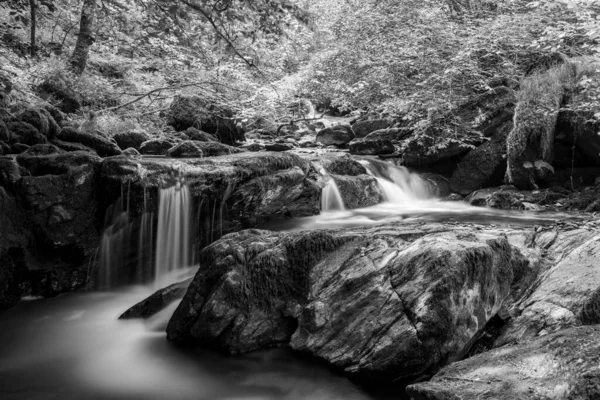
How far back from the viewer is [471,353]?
4059mm

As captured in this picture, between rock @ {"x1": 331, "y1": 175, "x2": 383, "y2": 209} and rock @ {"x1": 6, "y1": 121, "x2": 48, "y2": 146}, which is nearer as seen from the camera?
rock @ {"x1": 6, "y1": 121, "x2": 48, "y2": 146}

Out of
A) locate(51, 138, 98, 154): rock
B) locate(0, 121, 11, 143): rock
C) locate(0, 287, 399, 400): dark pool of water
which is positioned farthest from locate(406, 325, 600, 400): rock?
locate(0, 121, 11, 143): rock

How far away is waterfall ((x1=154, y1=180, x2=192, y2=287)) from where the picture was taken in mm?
7270

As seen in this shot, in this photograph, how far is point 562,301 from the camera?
4117 mm

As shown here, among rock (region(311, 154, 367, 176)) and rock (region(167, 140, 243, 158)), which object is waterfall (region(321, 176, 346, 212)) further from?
rock (region(167, 140, 243, 158))

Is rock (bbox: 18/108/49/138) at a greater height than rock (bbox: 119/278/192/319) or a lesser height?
greater

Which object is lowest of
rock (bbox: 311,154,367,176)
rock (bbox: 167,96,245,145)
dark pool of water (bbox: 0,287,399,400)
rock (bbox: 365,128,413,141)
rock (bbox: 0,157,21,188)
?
dark pool of water (bbox: 0,287,399,400)

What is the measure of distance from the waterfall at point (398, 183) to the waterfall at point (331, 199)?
1.72 metres

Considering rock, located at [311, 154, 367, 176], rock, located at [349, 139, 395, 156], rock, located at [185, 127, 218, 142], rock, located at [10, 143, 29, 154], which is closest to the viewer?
rock, located at [10, 143, 29, 154]

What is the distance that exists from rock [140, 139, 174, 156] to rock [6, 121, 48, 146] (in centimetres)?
315

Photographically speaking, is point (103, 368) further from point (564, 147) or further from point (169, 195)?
point (564, 147)

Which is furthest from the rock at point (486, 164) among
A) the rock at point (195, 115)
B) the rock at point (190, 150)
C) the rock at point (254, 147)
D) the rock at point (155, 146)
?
the rock at point (155, 146)

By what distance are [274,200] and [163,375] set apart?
4.59 metres

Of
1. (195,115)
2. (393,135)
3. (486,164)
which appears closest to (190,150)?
(195,115)
